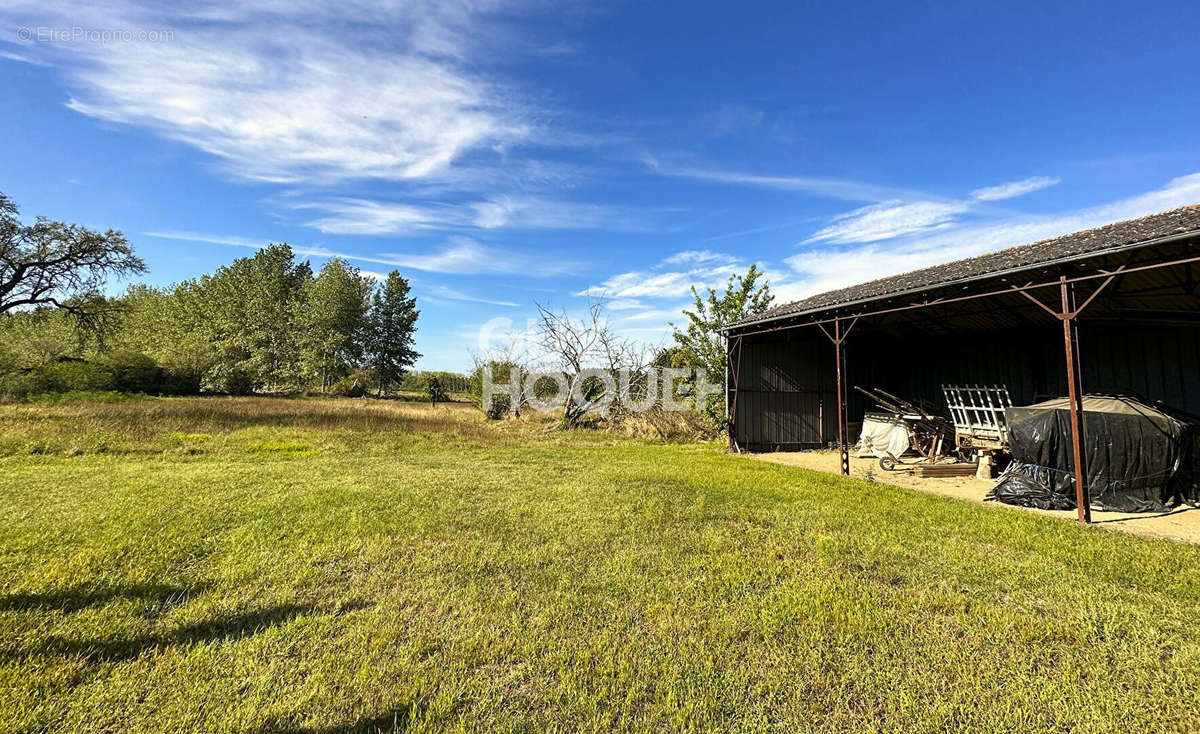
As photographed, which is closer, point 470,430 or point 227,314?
point 470,430

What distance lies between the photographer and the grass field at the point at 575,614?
2062mm

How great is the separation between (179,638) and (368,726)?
157cm

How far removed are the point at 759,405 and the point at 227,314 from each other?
1345 inches

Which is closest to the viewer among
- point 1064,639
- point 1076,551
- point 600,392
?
point 1064,639

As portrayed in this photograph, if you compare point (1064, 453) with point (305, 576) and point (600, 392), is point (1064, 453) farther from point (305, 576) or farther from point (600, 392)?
point (600, 392)

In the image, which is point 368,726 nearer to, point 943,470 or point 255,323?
point 943,470

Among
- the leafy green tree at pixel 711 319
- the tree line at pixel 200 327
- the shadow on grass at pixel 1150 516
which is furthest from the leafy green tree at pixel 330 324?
the shadow on grass at pixel 1150 516

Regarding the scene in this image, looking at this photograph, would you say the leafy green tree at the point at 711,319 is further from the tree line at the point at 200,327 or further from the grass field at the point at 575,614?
the tree line at the point at 200,327

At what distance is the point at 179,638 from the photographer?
2578 millimetres

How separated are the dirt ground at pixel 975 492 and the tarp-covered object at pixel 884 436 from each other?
320mm

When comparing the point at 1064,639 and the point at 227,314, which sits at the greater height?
the point at 227,314

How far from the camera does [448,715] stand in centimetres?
201

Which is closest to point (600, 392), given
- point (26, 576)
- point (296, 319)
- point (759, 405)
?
point (759, 405)

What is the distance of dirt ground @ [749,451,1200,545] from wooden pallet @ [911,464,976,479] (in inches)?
8.8
